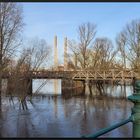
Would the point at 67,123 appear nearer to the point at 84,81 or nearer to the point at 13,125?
the point at 13,125

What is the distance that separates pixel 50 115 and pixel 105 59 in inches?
1649

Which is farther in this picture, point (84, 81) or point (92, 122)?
point (84, 81)

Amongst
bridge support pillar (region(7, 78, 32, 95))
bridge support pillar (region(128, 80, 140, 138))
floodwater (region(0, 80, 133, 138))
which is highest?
bridge support pillar (region(128, 80, 140, 138))

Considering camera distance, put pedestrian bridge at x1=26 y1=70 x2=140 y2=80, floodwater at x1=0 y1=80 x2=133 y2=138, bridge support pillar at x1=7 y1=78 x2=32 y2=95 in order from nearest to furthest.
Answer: floodwater at x1=0 y1=80 x2=133 y2=138, bridge support pillar at x1=7 y1=78 x2=32 y2=95, pedestrian bridge at x1=26 y1=70 x2=140 y2=80

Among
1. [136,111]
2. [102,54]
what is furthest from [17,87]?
[102,54]

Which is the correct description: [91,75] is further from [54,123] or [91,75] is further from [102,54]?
[54,123]

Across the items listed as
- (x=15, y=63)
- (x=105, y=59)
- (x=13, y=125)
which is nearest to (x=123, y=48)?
(x=105, y=59)

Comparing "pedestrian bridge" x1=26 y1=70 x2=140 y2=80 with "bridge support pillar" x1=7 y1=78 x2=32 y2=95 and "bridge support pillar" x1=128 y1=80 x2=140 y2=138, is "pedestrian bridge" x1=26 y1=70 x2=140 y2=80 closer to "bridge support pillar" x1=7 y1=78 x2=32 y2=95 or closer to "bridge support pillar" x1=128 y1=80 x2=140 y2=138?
"bridge support pillar" x1=7 y1=78 x2=32 y2=95

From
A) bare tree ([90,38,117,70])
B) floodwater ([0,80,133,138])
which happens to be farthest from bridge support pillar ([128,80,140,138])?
bare tree ([90,38,117,70])

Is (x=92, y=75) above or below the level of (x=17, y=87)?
above

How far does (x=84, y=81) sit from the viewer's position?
5338cm

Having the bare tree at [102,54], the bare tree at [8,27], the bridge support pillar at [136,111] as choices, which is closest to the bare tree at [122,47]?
the bare tree at [102,54]

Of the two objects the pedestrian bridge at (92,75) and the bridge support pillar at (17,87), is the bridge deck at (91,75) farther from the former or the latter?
the bridge support pillar at (17,87)

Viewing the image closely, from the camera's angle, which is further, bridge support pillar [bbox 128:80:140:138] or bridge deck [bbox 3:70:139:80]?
bridge deck [bbox 3:70:139:80]
